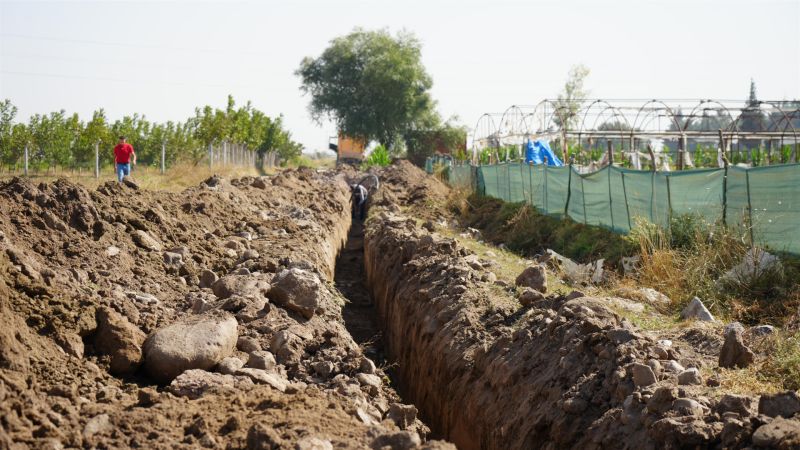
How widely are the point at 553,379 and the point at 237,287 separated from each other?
11.2 ft

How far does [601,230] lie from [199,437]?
11988 mm

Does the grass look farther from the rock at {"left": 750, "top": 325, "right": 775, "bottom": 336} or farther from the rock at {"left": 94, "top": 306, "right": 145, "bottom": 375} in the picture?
the rock at {"left": 94, "top": 306, "right": 145, "bottom": 375}

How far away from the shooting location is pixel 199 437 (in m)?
4.82

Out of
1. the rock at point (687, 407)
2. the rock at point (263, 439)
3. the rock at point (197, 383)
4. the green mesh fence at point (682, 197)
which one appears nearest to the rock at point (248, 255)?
the rock at point (197, 383)

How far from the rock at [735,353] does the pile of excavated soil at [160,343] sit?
254 centimetres

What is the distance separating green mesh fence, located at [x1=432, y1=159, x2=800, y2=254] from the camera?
11.0 meters

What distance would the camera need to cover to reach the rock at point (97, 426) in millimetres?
4781

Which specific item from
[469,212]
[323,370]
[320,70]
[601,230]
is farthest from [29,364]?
[320,70]

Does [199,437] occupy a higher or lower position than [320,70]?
lower

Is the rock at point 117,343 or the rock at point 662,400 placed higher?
the rock at point 117,343

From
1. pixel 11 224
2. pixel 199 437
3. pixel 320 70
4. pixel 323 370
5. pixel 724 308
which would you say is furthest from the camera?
pixel 320 70

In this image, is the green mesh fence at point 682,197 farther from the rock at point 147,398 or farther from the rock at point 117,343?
the rock at point 147,398

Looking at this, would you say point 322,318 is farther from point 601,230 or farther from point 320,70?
point 320,70

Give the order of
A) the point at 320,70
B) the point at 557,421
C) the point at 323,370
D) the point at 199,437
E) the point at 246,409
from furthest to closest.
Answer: the point at 320,70 < the point at 323,370 < the point at 557,421 < the point at 246,409 < the point at 199,437
